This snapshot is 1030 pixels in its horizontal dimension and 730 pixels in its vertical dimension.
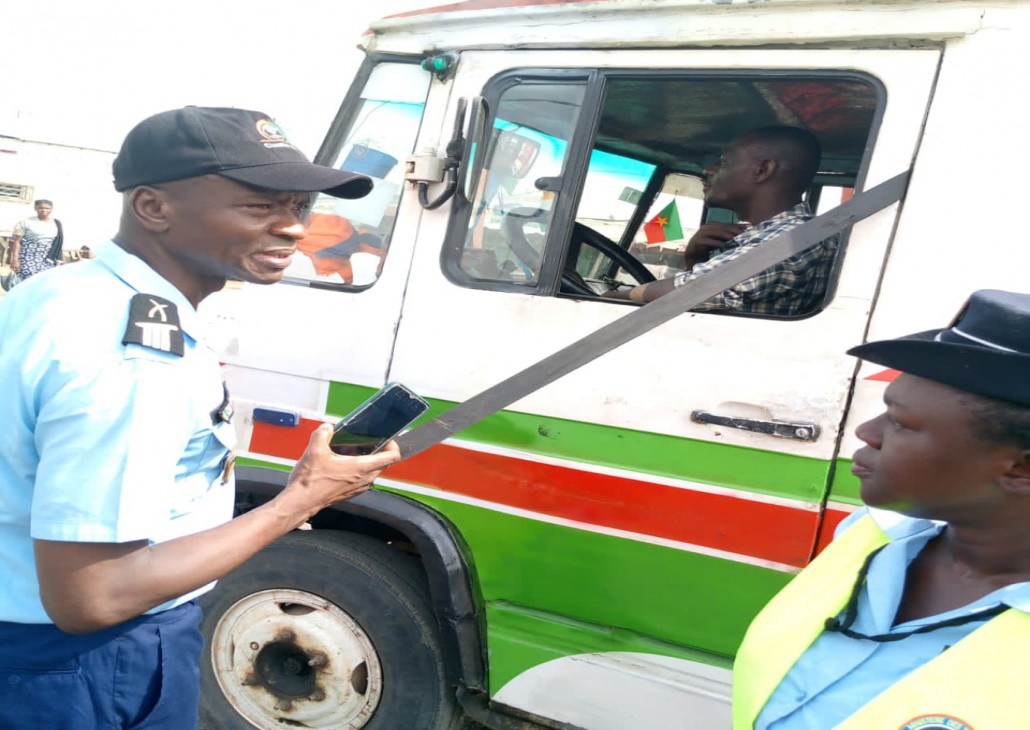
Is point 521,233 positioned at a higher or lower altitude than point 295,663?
higher

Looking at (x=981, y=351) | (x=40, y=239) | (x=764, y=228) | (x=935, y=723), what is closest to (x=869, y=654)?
(x=935, y=723)

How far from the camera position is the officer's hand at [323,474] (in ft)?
4.63

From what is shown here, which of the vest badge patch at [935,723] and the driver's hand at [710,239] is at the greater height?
the driver's hand at [710,239]

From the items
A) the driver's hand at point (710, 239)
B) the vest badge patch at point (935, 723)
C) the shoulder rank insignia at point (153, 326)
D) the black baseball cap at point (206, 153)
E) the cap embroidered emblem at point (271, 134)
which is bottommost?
the vest badge patch at point (935, 723)

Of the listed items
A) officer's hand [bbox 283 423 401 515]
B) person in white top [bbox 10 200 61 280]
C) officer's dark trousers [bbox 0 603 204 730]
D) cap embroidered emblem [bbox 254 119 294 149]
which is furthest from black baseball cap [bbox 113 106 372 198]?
person in white top [bbox 10 200 61 280]

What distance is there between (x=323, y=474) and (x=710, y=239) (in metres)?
1.91

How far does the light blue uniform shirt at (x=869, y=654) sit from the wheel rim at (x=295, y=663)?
60.5 inches

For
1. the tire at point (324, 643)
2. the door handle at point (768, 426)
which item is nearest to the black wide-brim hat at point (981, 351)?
the door handle at point (768, 426)

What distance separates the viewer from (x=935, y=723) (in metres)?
0.92

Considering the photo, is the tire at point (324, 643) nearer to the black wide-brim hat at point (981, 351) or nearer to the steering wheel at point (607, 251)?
the steering wheel at point (607, 251)

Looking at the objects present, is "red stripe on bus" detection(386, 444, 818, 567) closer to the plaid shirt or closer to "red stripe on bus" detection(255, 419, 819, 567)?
"red stripe on bus" detection(255, 419, 819, 567)

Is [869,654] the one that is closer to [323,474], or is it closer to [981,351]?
[981,351]

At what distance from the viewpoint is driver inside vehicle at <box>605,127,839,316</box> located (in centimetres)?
210

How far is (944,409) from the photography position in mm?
1077
